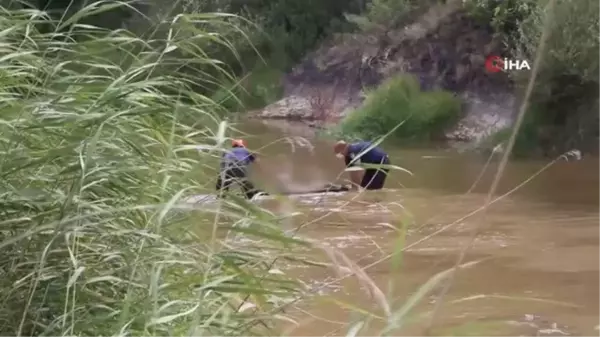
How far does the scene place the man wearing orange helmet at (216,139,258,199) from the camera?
2.32 m

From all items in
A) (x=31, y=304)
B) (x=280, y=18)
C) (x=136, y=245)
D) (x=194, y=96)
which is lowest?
(x=280, y=18)

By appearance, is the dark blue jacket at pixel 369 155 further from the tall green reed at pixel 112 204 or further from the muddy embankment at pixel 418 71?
the muddy embankment at pixel 418 71

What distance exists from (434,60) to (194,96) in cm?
1711

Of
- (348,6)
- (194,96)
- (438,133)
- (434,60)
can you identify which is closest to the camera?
(194,96)

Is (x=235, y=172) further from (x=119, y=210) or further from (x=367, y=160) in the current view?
(x=367, y=160)

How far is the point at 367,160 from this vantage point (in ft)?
18.9

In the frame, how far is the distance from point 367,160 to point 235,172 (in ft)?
11.2

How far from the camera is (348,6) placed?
2520 centimetres

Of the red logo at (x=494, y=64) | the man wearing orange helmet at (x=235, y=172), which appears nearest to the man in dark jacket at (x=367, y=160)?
the man wearing orange helmet at (x=235, y=172)

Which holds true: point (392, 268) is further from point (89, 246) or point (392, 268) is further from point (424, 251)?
point (424, 251)

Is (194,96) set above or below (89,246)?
above

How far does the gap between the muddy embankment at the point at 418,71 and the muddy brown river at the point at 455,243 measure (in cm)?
238

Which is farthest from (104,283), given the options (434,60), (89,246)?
(434,60)

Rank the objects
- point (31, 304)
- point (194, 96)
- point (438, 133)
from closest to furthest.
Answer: point (31, 304)
point (194, 96)
point (438, 133)
